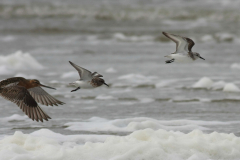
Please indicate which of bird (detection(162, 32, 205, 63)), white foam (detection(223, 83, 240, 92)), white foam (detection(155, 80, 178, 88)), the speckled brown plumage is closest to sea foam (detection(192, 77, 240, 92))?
white foam (detection(223, 83, 240, 92))

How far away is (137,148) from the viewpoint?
4371mm

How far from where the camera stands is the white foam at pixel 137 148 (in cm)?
432

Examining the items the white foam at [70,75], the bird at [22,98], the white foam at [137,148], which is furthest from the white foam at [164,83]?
the white foam at [137,148]

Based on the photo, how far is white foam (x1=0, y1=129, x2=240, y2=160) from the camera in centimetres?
432

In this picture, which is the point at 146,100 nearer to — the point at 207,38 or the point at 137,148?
the point at 137,148

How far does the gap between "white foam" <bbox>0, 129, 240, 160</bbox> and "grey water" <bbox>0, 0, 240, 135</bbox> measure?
2.81ft

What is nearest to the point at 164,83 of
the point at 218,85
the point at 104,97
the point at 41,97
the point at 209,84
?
the point at 209,84

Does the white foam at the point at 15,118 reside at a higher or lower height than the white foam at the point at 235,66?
lower

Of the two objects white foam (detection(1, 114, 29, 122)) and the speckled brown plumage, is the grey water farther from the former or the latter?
the speckled brown plumage

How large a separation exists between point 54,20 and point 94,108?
15855 mm

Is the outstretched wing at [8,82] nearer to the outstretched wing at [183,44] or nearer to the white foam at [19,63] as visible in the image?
the outstretched wing at [183,44]

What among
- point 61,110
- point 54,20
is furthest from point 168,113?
point 54,20

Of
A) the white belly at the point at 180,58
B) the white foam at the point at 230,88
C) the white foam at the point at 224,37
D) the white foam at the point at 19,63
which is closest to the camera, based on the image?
the white belly at the point at 180,58

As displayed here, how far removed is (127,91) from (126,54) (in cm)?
446
